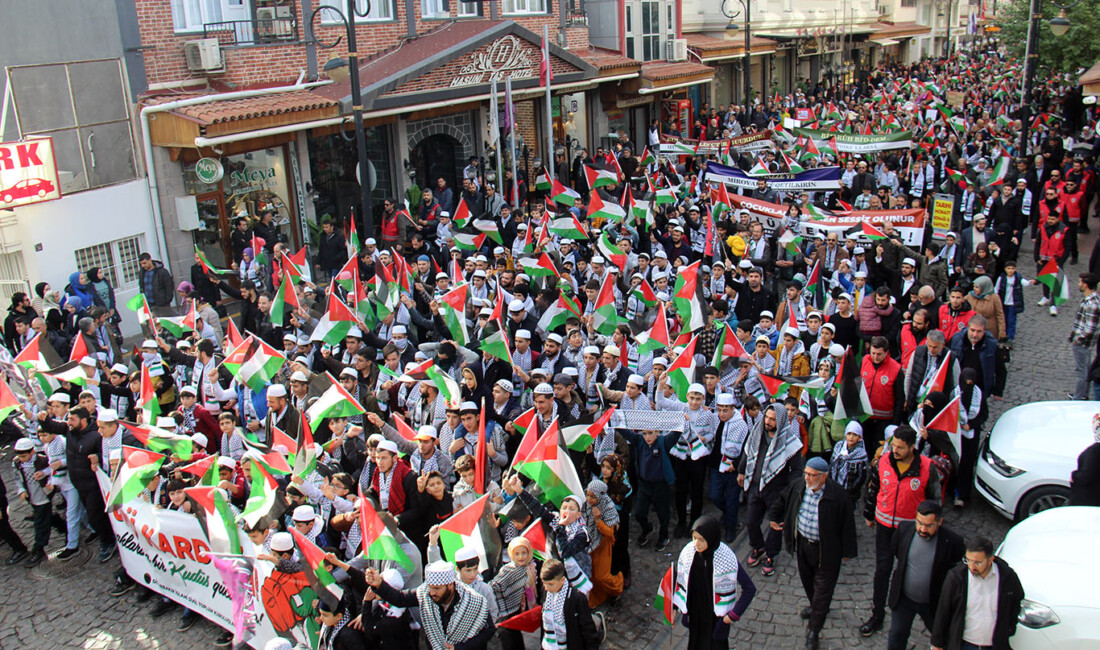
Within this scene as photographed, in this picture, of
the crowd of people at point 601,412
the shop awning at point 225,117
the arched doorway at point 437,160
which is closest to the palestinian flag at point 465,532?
the crowd of people at point 601,412

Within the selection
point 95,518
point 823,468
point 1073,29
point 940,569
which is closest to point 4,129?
point 95,518

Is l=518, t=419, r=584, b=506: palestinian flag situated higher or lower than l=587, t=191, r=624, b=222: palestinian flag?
lower

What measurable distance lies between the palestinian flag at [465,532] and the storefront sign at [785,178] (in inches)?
433

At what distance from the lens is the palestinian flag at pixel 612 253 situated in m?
13.2

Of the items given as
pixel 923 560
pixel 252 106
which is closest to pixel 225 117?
pixel 252 106

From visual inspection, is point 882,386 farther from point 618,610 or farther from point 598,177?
point 598,177

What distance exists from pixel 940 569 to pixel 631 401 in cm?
306

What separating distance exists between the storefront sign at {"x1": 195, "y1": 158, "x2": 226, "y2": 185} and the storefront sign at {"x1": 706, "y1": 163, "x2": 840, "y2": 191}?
8.23 meters

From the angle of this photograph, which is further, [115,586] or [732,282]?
[732,282]

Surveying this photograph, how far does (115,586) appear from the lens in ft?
27.1

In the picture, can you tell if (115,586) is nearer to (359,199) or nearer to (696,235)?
(696,235)

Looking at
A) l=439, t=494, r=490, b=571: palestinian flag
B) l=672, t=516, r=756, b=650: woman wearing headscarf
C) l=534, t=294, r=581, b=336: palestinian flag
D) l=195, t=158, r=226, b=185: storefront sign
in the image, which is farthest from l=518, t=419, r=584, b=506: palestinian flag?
l=195, t=158, r=226, b=185: storefront sign

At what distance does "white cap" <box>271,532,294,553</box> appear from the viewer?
6293mm

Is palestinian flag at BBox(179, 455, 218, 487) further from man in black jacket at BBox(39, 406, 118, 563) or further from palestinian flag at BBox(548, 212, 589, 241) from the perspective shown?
palestinian flag at BBox(548, 212, 589, 241)
